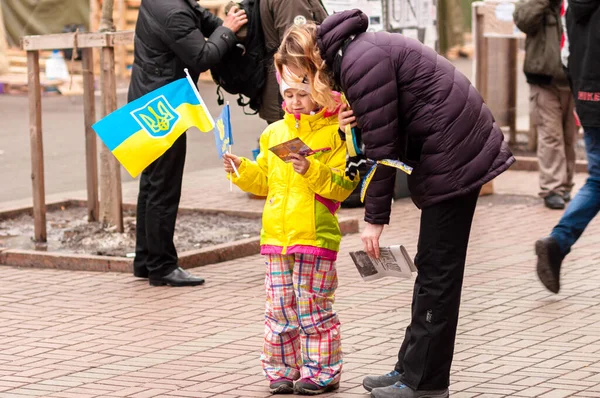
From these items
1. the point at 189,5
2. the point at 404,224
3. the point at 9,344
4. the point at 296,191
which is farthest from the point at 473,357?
the point at 404,224

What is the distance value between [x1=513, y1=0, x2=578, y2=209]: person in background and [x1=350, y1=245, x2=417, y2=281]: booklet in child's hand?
17.8 feet

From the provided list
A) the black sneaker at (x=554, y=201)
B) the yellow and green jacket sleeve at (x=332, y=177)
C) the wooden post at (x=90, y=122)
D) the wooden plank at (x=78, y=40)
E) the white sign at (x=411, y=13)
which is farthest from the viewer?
the white sign at (x=411, y=13)

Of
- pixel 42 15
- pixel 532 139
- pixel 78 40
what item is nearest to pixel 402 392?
pixel 78 40

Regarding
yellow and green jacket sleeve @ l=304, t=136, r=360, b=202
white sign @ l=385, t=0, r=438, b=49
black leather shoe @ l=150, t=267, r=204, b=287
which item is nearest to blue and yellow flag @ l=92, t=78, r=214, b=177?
black leather shoe @ l=150, t=267, r=204, b=287

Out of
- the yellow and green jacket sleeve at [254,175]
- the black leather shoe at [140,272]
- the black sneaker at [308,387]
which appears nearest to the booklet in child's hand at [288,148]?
the yellow and green jacket sleeve at [254,175]

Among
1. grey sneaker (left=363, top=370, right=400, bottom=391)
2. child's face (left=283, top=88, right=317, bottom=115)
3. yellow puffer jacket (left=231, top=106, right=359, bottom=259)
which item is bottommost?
grey sneaker (left=363, top=370, right=400, bottom=391)

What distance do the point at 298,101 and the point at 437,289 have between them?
98 cm

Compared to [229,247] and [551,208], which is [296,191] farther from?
[551,208]

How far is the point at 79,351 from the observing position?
19.5 feet

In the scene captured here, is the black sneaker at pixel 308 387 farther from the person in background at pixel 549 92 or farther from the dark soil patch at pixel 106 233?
the person in background at pixel 549 92

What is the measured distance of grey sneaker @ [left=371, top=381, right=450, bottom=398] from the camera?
489cm

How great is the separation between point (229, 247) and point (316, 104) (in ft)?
10.5

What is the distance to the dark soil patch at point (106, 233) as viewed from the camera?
837 cm

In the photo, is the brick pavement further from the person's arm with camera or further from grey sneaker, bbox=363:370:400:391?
the person's arm with camera
